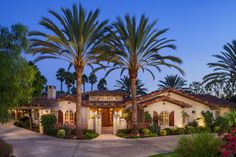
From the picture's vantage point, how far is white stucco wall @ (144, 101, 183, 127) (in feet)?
125

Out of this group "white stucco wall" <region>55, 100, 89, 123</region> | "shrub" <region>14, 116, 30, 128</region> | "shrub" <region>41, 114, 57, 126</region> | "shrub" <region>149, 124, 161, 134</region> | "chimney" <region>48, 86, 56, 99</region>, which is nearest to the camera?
"shrub" <region>149, 124, 161, 134</region>

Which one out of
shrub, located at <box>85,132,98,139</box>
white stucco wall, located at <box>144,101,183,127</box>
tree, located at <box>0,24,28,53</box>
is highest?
tree, located at <box>0,24,28,53</box>

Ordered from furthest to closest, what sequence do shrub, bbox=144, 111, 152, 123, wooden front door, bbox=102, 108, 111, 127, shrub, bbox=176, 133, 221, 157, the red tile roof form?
wooden front door, bbox=102, 108, 111, 127 → the red tile roof → shrub, bbox=144, 111, 152, 123 → shrub, bbox=176, 133, 221, 157

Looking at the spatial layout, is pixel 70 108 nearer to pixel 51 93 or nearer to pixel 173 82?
pixel 51 93

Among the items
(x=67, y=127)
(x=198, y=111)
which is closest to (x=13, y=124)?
(x=67, y=127)

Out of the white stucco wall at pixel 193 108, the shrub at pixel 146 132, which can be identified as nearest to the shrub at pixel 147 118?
the shrub at pixel 146 132

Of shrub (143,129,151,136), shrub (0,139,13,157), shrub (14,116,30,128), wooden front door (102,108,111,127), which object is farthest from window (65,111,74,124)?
shrub (0,139,13,157)

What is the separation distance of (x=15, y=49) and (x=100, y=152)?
317 inches

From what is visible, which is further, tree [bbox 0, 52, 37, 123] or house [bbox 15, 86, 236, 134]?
house [bbox 15, 86, 236, 134]

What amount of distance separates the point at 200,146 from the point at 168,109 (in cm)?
2439

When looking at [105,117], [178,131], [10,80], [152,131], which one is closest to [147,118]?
[152,131]

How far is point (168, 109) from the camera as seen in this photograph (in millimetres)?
38438

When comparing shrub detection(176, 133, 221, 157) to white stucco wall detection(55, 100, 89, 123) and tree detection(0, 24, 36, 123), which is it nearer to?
tree detection(0, 24, 36, 123)

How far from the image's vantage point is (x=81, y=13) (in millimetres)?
31828
